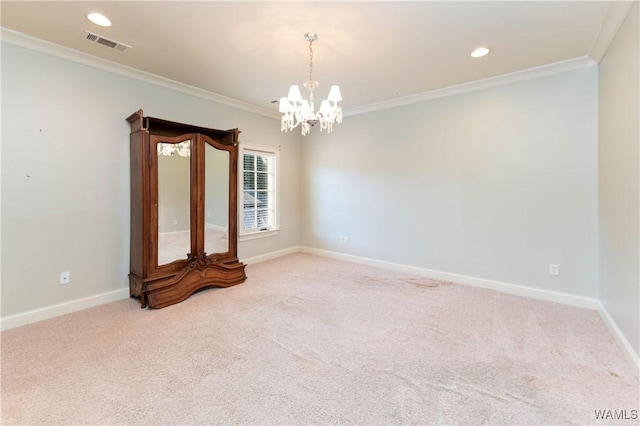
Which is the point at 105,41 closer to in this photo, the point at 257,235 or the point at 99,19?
the point at 99,19

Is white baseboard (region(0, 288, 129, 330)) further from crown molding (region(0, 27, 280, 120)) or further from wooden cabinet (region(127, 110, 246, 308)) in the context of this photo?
crown molding (region(0, 27, 280, 120))

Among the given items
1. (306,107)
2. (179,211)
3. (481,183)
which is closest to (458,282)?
(481,183)

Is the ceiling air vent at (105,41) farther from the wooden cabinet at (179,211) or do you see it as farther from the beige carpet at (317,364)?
the beige carpet at (317,364)

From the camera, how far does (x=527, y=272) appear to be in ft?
11.6

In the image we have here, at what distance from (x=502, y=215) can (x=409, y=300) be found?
1643 mm

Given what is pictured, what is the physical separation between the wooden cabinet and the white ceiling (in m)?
0.83

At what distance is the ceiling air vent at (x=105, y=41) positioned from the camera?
2656mm

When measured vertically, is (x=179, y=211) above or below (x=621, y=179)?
below

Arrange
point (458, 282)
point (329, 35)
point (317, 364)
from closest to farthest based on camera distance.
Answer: point (317, 364), point (329, 35), point (458, 282)

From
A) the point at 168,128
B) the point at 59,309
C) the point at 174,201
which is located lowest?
the point at 59,309

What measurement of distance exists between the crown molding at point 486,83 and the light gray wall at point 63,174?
10.2 feet

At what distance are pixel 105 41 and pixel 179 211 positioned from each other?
5.98 feet

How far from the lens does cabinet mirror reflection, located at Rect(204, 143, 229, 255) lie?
3.78 m

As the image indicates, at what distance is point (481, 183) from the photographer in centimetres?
384
